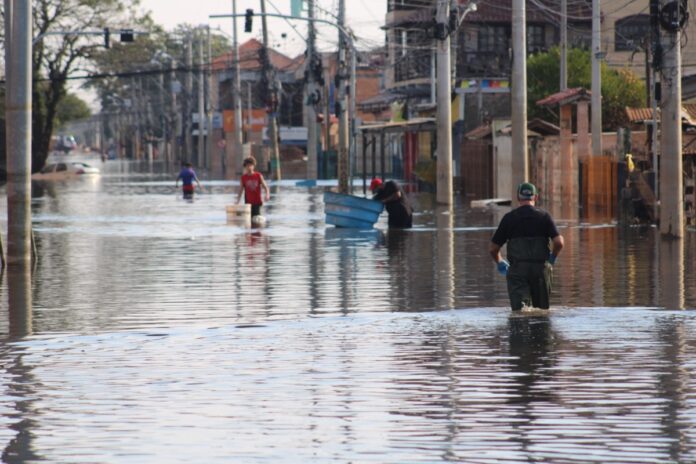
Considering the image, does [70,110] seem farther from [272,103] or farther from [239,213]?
[239,213]

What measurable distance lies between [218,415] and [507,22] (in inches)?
2976

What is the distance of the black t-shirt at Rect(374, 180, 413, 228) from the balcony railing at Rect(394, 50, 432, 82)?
50.9 m

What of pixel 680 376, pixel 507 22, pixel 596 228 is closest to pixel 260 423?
pixel 680 376

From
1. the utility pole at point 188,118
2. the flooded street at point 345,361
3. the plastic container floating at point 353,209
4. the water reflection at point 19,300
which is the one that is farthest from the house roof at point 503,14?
the water reflection at point 19,300

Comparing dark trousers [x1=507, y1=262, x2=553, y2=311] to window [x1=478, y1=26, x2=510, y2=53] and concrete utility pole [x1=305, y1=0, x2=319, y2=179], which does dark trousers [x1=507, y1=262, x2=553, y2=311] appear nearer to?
concrete utility pole [x1=305, y1=0, x2=319, y2=179]

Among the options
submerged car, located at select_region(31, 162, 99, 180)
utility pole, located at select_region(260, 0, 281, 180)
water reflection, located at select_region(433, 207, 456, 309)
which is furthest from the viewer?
submerged car, located at select_region(31, 162, 99, 180)

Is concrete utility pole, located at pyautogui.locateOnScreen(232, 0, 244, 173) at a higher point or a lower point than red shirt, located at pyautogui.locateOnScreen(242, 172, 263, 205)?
higher

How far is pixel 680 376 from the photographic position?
11.9 m

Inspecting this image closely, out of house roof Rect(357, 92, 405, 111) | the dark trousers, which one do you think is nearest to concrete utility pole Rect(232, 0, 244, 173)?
house roof Rect(357, 92, 405, 111)

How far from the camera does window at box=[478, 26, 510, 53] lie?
85.1m

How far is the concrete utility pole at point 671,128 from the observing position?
28.7 m

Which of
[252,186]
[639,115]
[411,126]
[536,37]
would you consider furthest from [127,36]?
[536,37]

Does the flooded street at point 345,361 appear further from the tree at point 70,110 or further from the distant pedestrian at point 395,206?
the tree at point 70,110

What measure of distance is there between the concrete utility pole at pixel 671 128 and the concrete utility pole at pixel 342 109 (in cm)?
2636
